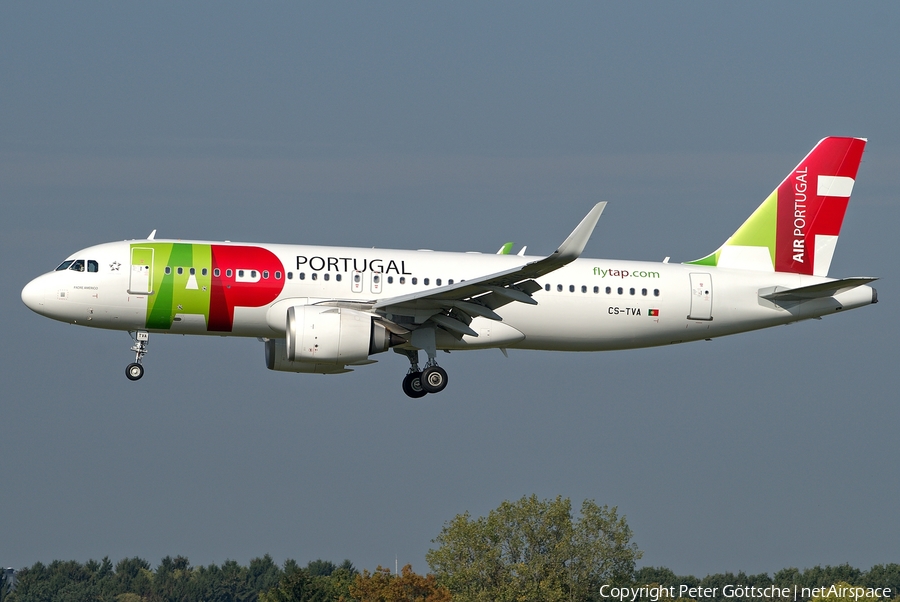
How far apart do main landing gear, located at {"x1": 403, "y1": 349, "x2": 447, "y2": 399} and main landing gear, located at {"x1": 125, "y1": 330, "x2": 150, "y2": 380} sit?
799 centimetres

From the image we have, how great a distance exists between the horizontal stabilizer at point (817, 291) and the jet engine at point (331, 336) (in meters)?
13.1

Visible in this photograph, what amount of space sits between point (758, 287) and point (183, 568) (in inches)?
6328

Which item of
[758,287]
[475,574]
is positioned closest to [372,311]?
[758,287]

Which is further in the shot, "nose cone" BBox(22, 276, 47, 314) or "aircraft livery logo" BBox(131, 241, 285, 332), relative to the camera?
"nose cone" BBox(22, 276, 47, 314)

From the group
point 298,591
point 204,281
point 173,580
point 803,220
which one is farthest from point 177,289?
point 173,580

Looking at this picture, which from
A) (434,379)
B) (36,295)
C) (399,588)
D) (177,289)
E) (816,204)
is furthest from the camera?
(399,588)

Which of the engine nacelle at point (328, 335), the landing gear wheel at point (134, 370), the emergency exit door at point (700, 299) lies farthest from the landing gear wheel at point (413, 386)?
the emergency exit door at point (700, 299)

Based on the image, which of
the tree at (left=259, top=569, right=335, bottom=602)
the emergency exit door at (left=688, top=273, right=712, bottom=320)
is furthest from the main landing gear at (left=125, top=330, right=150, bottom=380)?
the tree at (left=259, top=569, right=335, bottom=602)

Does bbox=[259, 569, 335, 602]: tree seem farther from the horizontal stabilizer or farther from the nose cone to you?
the nose cone

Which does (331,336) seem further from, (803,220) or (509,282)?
(803,220)

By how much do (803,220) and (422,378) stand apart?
15.1m

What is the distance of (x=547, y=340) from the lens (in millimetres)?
43938

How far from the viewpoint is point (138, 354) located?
42.3 metres

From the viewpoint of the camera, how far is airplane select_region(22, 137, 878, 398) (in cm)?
4081
